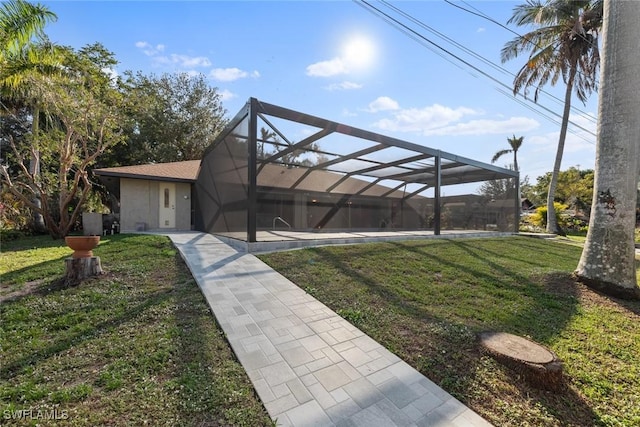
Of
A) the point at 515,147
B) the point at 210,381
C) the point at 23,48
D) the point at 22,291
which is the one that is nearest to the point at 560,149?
the point at 515,147

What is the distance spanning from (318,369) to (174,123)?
20.0 metres

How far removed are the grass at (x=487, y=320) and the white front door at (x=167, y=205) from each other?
25.4ft

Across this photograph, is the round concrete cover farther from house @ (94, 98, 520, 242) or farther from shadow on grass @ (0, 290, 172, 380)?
house @ (94, 98, 520, 242)

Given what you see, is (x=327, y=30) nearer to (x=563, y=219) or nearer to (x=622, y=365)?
(x=622, y=365)

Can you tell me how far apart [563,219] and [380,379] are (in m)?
21.2

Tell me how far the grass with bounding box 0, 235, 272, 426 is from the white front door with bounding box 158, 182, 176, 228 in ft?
23.6

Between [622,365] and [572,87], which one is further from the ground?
[572,87]

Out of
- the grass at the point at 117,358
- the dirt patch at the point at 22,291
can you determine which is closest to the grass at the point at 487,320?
the grass at the point at 117,358

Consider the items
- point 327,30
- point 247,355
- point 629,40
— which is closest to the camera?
point 247,355

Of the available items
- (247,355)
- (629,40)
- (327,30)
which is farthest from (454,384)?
(327,30)

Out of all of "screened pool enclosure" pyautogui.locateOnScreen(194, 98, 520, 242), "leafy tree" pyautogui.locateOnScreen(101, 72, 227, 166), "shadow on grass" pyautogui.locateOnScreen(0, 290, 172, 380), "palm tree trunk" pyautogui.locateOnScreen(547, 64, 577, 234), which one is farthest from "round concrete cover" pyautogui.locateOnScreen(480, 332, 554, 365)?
"leafy tree" pyautogui.locateOnScreen(101, 72, 227, 166)

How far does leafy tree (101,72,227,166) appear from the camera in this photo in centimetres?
1694

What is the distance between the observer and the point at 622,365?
8.08 ft

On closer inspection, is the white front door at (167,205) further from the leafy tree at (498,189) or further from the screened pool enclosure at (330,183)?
the leafy tree at (498,189)
